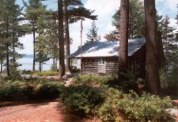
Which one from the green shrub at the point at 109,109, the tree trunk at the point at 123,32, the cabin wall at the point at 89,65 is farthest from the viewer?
the cabin wall at the point at 89,65

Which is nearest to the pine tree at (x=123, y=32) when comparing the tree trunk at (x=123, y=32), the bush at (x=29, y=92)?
the tree trunk at (x=123, y=32)

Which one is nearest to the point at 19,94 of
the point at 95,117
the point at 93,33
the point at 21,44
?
the point at 95,117

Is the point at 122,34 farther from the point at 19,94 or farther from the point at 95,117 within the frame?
the point at 95,117

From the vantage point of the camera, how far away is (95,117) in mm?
12273

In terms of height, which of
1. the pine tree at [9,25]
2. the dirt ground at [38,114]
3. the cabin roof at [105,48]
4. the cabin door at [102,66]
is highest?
the pine tree at [9,25]

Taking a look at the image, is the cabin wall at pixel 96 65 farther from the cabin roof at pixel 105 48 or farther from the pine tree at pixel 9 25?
Result: the pine tree at pixel 9 25

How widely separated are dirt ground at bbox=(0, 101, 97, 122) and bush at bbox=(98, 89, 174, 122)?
4.36 ft

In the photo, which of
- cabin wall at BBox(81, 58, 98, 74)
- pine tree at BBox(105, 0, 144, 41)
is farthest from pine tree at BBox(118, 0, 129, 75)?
pine tree at BBox(105, 0, 144, 41)

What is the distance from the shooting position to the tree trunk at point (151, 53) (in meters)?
15.6

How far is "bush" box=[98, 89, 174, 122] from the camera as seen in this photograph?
10398 mm

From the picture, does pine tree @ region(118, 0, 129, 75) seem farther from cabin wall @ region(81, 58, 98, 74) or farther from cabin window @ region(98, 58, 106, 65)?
cabin wall @ region(81, 58, 98, 74)

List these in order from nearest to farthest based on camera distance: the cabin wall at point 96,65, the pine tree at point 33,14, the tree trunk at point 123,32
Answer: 1. the tree trunk at point 123,32
2. the cabin wall at point 96,65
3. the pine tree at point 33,14

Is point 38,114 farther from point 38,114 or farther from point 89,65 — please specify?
point 89,65

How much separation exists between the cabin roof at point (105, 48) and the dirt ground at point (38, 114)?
23382 millimetres
